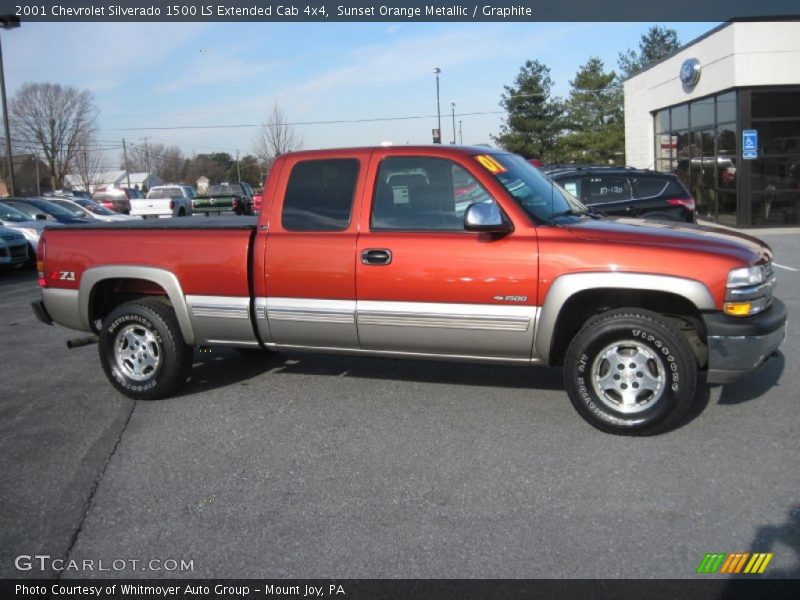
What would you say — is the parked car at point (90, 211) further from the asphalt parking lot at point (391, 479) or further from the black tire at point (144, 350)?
the asphalt parking lot at point (391, 479)

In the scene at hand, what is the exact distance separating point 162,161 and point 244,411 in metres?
112

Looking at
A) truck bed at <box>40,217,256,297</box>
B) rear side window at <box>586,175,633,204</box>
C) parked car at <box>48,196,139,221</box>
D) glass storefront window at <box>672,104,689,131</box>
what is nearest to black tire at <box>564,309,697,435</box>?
truck bed at <box>40,217,256,297</box>

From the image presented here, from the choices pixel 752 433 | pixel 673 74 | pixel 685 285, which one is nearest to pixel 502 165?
pixel 685 285

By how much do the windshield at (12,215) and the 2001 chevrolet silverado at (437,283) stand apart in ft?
42.5

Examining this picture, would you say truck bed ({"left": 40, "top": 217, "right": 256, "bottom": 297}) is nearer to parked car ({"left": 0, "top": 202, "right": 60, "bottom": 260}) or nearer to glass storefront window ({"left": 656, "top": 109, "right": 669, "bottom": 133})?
parked car ({"left": 0, "top": 202, "right": 60, "bottom": 260})

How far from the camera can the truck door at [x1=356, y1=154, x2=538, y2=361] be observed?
16.5 ft

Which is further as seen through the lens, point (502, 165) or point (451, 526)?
point (502, 165)

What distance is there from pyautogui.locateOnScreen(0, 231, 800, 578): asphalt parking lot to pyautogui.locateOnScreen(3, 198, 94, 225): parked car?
1402cm

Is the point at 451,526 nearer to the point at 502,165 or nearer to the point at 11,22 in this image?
the point at 502,165

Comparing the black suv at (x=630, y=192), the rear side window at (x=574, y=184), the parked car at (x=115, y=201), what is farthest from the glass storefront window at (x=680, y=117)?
the parked car at (x=115, y=201)

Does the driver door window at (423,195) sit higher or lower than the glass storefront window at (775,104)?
lower

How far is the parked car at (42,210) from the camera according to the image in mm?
19047

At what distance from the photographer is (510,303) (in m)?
5.02

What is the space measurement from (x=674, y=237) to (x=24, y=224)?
52.5ft
